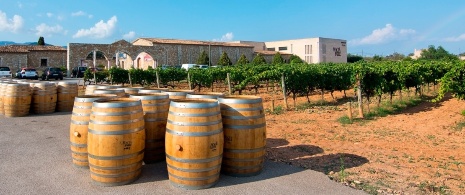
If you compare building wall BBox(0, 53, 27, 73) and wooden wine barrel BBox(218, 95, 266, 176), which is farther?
building wall BBox(0, 53, 27, 73)

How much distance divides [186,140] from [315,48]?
2627 inches

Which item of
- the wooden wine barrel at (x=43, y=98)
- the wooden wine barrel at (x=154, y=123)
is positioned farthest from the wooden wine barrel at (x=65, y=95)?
the wooden wine barrel at (x=154, y=123)

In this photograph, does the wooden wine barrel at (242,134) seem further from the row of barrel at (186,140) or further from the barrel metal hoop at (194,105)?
the barrel metal hoop at (194,105)

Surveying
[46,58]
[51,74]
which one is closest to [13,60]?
[46,58]

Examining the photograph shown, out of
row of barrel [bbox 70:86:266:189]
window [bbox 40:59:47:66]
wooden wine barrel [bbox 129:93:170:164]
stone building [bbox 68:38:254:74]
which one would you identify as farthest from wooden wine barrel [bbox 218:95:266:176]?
window [bbox 40:59:47:66]

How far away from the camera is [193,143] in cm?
415

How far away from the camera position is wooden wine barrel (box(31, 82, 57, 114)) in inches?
416

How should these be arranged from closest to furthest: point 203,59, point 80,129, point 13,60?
point 80,129 → point 13,60 → point 203,59

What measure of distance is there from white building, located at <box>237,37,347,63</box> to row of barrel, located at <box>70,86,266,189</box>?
214 ft

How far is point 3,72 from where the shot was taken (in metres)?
31.3

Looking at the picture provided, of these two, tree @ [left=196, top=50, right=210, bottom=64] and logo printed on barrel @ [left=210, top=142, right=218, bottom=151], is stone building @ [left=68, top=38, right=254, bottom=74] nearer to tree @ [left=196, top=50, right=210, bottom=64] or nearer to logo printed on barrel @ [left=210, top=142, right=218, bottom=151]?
tree @ [left=196, top=50, right=210, bottom=64]

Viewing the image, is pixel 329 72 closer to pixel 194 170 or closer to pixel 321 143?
pixel 321 143

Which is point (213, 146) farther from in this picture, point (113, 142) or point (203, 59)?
point (203, 59)

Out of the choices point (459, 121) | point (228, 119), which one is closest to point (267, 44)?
point (459, 121)
